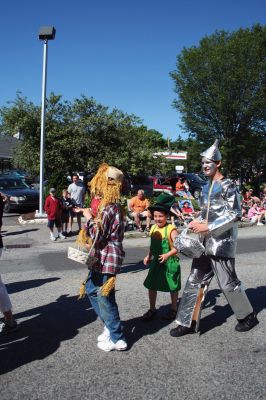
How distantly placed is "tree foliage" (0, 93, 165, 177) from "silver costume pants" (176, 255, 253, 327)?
15.2 metres

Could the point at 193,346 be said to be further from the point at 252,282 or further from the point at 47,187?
the point at 47,187

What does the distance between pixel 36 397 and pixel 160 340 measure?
1.48 meters

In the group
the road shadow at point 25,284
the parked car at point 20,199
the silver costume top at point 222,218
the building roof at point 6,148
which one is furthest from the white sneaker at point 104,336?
the building roof at point 6,148

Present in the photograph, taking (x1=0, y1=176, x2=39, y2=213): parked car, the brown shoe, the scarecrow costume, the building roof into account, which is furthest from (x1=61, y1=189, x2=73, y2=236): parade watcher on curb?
the building roof

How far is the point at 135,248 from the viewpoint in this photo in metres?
10.1

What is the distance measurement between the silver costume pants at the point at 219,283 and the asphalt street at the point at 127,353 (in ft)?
0.81

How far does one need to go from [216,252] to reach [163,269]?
737 mm

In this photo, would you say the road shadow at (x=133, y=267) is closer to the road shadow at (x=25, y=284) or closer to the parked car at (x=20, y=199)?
the road shadow at (x=25, y=284)

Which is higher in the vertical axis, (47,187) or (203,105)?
(203,105)

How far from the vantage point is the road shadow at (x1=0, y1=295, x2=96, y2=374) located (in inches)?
152

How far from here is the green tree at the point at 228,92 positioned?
2844 cm

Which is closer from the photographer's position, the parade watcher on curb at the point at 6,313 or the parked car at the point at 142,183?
the parade watcher on curb at the point at 6,313

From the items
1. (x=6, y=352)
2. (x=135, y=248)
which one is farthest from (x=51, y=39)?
(x=6, y=352)

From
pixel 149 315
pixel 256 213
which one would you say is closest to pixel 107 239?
pixel 149 315
